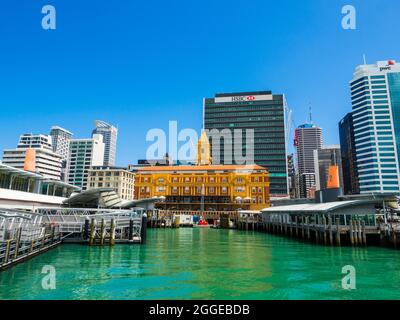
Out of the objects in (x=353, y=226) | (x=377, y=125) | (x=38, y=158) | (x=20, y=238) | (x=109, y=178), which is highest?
(x=377, y=125)

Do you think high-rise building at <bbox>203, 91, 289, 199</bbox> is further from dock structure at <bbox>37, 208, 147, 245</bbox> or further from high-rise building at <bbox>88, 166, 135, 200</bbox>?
dock structure at <bbox>37, 208, 147, 245</bbox>

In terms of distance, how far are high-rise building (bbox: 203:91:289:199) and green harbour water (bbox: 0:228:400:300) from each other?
140m

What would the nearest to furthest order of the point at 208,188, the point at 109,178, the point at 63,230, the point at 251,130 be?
the point at 63,230 < the point at 208,188 < the point at 109,178 < the point at 251,130

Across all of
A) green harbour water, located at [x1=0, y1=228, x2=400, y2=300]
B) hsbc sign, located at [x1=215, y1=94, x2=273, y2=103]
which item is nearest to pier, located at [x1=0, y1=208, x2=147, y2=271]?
green harbour water, located at [x1=0, y1=228, x2=400, y2=300]

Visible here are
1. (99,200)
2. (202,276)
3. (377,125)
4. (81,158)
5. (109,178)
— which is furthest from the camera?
(81,158)

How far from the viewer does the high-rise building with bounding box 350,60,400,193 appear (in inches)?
6058

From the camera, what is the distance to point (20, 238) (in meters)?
22.2

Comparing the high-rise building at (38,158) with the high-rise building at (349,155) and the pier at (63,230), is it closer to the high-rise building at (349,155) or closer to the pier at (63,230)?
the pier at (63,230)

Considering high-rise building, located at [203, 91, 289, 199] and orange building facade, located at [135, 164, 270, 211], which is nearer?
orange building facade, located at [135, 164, 270, 211]

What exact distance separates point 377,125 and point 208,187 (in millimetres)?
106512

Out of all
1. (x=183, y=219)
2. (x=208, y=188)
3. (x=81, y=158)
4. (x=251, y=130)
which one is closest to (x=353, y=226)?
(x=183, y=219)

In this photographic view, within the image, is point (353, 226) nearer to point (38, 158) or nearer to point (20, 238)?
point (20, 238)
